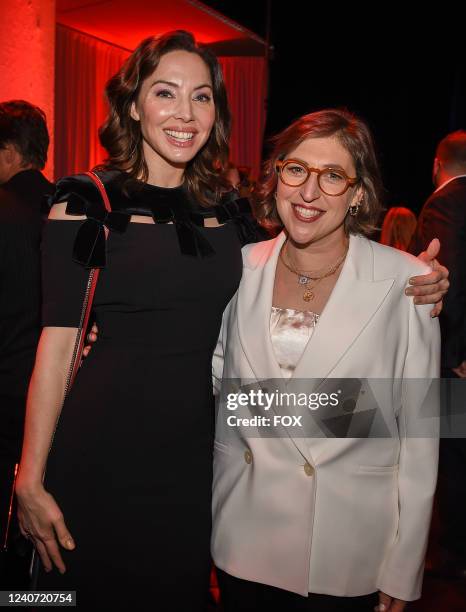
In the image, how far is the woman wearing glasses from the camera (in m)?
1.90

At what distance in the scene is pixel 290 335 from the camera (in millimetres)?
2021

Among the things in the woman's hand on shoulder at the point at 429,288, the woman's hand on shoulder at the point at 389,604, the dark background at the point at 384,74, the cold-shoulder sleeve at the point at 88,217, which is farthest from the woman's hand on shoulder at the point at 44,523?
the dark background at the point at 384,74

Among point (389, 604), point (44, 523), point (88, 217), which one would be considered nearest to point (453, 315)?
point (389, 604)

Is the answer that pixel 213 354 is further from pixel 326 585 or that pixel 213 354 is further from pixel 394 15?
pixel 394 15

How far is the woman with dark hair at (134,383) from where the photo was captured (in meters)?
1.86

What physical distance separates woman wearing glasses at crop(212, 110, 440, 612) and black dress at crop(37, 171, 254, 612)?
0.14 meters

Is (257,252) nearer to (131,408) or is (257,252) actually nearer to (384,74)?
(131,408)

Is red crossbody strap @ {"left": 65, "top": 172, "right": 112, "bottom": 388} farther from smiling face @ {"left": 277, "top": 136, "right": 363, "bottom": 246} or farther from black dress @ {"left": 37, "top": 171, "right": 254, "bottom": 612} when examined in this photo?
smiling face @ {"left": 277, "top": 136, "right": 363, "bottom": 246}

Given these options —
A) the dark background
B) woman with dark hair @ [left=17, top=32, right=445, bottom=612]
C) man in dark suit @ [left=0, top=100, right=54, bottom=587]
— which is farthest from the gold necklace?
the dark background

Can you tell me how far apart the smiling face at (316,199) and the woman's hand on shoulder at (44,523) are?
3.64ft

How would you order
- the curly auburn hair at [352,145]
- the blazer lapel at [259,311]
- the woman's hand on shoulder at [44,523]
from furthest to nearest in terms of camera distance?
the curly auburn hair at [352,145] → the blazer lapel at [259,311] → the woman's hand on shoulder at [44,523]

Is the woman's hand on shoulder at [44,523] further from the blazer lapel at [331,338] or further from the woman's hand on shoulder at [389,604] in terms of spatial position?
the woman's hand on shoulder at [389,604]

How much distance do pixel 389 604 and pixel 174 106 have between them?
1.70m

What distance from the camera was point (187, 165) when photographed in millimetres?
2357
